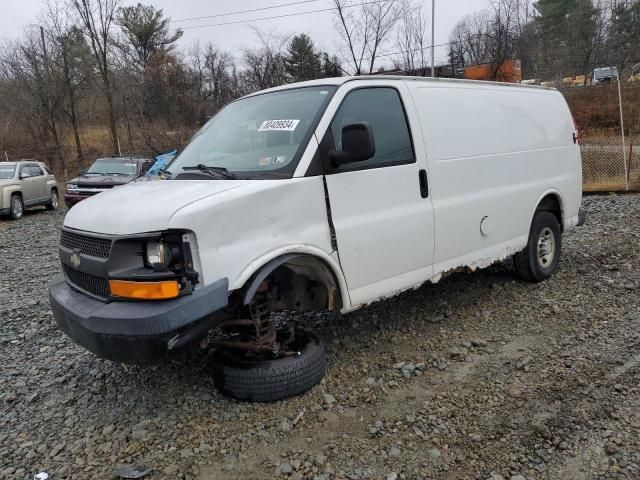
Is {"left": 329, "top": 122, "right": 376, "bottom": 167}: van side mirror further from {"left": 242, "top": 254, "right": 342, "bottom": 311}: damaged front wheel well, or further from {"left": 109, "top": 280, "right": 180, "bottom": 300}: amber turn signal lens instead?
{"left": 109, "top": 280, "right": 180, "bottom": 300}: amber turn signal lens

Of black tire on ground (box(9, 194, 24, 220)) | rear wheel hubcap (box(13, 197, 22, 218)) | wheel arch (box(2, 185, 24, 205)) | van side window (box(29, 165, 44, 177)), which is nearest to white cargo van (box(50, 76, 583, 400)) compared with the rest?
wheel arch (box(2, 185, 24, 205))

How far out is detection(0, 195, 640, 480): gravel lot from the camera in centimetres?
293

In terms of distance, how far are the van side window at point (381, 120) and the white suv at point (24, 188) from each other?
45.8ft

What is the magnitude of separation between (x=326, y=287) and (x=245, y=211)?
891mm

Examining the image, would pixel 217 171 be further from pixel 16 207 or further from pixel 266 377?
pixel 16 207

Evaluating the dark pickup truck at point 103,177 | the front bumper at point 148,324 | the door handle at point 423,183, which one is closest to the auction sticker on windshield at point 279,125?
the door handle at point 423,183

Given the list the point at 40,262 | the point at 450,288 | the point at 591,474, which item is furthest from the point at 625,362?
the point at 40,262

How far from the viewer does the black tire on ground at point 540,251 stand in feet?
18.5

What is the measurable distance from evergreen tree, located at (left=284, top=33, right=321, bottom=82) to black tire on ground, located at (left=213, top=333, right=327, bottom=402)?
101ft

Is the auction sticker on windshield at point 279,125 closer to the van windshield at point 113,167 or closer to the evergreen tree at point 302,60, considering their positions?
the van windshield at point 113,167

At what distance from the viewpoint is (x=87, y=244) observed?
10.9ft

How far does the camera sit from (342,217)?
370 centimetres

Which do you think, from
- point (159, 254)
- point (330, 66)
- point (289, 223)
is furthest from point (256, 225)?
point (330, 66)

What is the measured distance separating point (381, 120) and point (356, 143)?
0.68 meters
